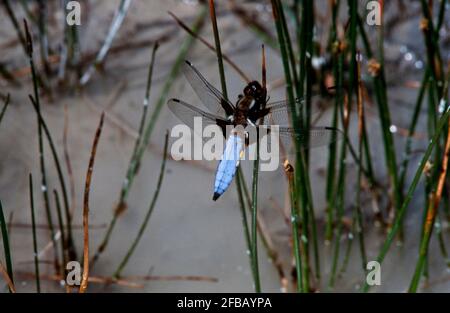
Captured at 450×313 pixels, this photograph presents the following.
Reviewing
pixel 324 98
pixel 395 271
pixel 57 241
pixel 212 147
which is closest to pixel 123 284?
pixel 57 241

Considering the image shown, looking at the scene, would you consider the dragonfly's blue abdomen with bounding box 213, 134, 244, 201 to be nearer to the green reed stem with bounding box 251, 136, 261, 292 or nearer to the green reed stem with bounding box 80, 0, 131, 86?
the green reed stem with bounding box 251, 136, 261, 292

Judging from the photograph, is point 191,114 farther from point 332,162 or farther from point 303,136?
point 332,162

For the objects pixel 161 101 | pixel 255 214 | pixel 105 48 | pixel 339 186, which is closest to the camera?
pixel 255 214

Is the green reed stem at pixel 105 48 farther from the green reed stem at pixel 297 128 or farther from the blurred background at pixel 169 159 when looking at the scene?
the green reed stem at pixel 297 128

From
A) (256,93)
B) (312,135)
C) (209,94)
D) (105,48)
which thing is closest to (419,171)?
(312,135)

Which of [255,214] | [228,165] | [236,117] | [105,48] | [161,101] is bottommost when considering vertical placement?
[255,214]

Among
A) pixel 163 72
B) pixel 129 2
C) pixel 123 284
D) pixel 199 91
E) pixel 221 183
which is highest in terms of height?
pixel 129 2

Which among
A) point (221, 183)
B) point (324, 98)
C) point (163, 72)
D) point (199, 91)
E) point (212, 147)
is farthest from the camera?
point (163, 72)

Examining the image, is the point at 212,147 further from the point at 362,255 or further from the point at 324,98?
the point at 324,98
